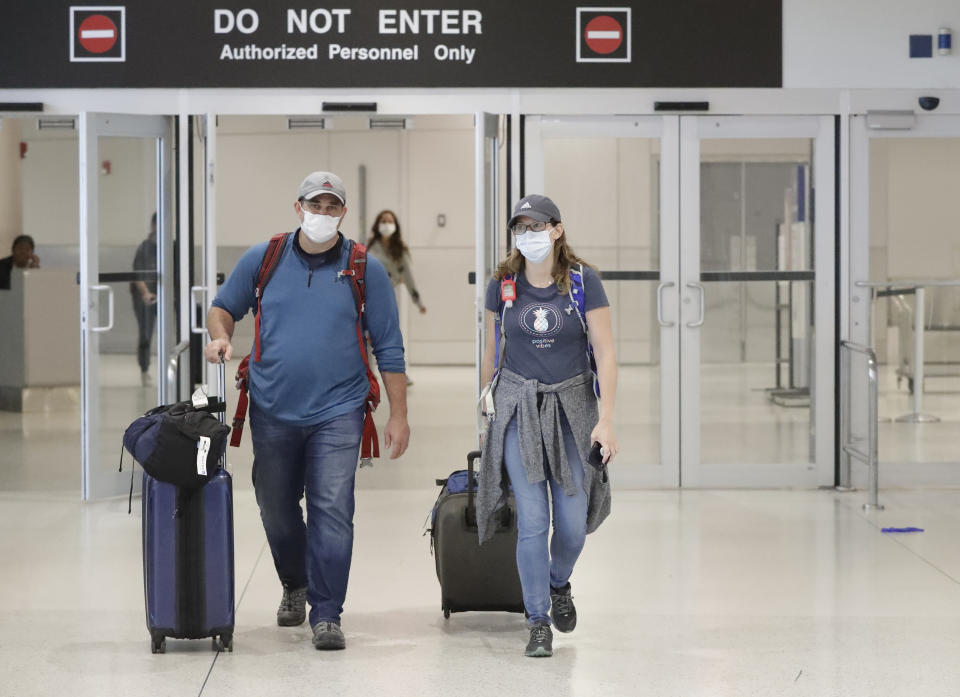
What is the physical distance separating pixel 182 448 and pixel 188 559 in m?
0.36

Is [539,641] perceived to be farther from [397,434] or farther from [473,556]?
[397,434]

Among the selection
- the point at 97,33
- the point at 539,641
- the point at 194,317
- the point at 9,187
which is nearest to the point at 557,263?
the point at 539,641

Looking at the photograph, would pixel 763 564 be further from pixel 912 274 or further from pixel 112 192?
pixel 112 192

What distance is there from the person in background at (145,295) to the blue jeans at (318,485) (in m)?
3.45

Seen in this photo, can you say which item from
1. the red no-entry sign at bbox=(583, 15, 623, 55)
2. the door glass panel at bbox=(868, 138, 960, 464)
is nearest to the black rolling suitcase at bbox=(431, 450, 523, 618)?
the red no-entry sign at bbox=(583, 15, 623, 55)

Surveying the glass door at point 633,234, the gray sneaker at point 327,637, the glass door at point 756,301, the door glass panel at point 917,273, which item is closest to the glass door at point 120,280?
the glass door at point 633,234

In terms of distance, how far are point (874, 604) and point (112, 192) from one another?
454 centimetres

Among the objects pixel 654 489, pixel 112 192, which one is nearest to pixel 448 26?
pixel 112 192

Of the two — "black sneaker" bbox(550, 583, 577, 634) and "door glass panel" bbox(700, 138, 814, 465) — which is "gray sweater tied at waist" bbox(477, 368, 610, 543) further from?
"door glass panel" bbox(700, 138, 814, 465)

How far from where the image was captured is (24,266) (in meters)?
12.5

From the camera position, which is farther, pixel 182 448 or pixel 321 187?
pixel 321 187

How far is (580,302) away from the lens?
4352mm

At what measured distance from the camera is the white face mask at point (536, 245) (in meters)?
4.36

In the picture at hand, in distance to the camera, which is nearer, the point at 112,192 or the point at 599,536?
the point at 599,536
